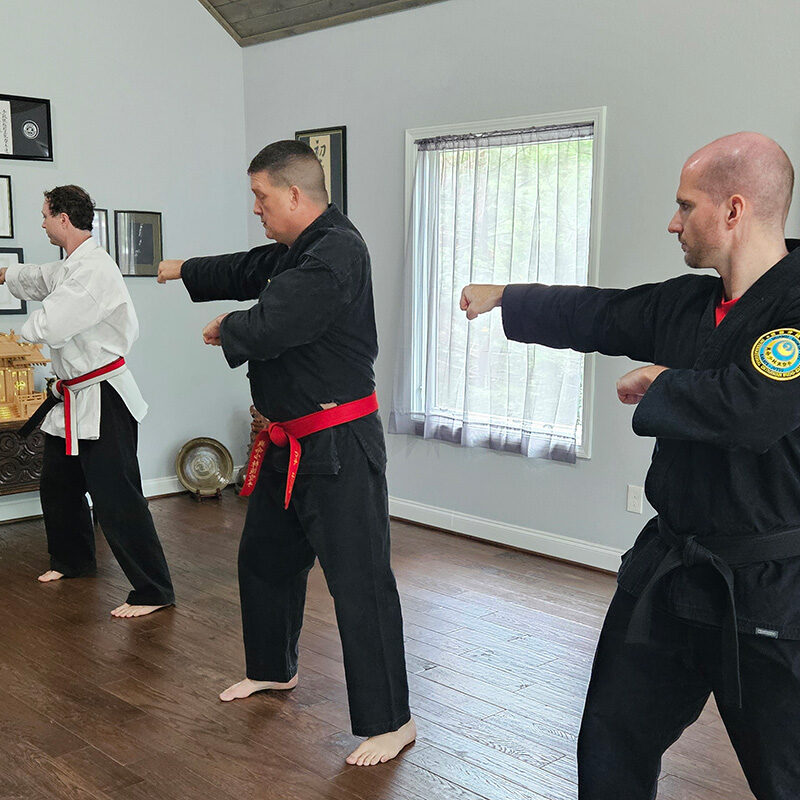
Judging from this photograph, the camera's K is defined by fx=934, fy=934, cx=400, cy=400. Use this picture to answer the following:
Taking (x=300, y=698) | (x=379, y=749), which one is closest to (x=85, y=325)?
(x=300, y=698)

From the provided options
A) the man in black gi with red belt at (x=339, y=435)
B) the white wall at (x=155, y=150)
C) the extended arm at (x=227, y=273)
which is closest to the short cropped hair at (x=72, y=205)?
the extended arm at (x=227, y=273)

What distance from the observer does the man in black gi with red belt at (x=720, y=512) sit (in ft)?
5.09

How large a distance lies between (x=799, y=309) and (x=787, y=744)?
0.72m

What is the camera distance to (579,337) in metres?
1.94

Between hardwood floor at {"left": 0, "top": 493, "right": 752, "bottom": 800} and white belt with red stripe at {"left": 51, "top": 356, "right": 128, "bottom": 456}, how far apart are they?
27.0 inches

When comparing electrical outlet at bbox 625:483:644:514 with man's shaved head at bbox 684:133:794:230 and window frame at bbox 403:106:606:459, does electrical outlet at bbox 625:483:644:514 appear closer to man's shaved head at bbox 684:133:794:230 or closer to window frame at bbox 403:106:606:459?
window frame at bbox 403:106:606:459

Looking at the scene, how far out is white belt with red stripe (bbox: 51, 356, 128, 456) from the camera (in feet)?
11.9

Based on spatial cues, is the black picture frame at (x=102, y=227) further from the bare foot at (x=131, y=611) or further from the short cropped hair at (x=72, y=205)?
the bare foot at (x=131, y=611)

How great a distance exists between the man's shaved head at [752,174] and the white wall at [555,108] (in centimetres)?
214

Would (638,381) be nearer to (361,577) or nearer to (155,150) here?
(361,577)

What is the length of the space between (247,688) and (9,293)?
2.92 meters

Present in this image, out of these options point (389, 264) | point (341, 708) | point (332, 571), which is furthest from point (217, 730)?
point (389, 264)

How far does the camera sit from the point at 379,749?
101 inches

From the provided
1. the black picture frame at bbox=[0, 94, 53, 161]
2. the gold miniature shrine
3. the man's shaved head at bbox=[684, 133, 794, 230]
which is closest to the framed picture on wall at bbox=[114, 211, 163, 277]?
the black picture frame at bbox=[0, 94, 53, 161]
